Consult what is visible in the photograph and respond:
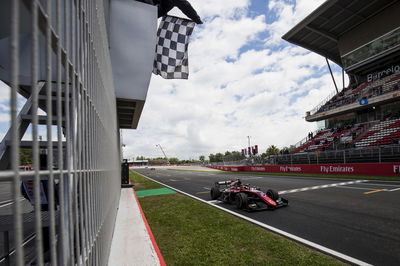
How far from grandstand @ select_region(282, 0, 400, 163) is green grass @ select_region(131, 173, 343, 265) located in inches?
629

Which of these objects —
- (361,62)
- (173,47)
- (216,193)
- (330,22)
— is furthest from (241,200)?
(361,62)

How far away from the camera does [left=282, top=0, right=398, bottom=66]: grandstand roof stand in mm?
22766

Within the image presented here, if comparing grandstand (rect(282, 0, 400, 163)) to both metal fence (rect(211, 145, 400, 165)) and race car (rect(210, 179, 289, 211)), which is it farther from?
race car (rect(210, 179, 289, 211))

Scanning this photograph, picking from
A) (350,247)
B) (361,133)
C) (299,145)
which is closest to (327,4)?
(361,133)

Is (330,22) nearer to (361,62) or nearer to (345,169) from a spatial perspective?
(361,62)

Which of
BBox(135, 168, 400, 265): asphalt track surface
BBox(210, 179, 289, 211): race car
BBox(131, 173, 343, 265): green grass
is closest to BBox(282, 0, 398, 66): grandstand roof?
BBox(135, 168, 400, 265): asphalt track surface

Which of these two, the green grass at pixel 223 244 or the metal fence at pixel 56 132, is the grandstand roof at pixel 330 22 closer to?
the green grass at pixel 223 244

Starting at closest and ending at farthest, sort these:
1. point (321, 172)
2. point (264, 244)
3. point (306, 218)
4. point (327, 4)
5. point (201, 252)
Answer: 1. point (201, 252)
2. point (264, 244)
3. point (306, 218)
4. point (321, 172)
5. point (327, 4)

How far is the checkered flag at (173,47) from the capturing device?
708cm

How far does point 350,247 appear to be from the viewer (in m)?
3.41

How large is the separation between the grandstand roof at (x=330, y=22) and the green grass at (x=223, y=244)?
25.7 m

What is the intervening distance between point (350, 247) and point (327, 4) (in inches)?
1020

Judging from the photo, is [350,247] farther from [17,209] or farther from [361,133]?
[361,133]

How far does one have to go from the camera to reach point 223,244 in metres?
3.67
